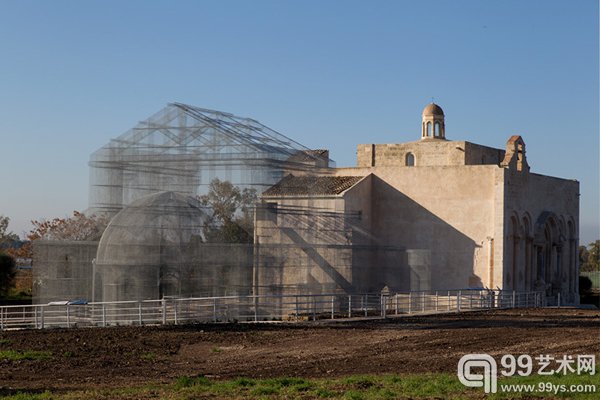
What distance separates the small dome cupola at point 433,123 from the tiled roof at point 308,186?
834cm

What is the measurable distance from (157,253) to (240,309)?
352 centimetres

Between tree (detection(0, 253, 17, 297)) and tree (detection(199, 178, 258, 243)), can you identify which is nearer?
tree (detection(199, 178, 258, 243))

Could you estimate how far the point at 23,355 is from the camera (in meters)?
20.1

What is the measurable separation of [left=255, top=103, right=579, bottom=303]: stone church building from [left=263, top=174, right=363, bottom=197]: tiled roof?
6cm

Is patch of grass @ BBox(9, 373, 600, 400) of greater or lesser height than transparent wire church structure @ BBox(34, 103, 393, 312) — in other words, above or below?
below

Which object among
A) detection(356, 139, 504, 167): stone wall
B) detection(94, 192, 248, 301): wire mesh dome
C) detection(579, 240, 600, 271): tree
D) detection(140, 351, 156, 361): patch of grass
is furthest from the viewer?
detection(579, 240, 600, 271): tree

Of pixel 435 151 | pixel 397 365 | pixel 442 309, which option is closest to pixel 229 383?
pixel 397 365

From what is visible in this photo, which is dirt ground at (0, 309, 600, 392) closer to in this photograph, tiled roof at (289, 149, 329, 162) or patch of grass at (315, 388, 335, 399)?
patch of grass at (315, 388, 335, 399)

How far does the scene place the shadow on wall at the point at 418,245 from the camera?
44.8 meters

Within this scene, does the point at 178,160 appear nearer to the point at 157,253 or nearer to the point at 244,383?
the point at 157,253

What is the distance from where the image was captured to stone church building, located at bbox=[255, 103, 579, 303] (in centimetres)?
4138

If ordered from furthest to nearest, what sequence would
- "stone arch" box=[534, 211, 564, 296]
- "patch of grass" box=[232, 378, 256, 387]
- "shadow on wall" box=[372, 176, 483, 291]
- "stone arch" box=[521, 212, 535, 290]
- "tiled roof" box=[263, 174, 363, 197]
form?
"stone arch" box=[534, 211, 564, 296], "stone arch" box=[521, 212, 535, 290], "shadow on wall" box=[372, 176, 483, 291], "tiled roof" box=[263, 174, 363, 197], "patch of grass" box=[232, 378, 256, 387]

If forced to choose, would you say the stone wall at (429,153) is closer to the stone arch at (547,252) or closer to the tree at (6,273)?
the stone arch at (547,252)

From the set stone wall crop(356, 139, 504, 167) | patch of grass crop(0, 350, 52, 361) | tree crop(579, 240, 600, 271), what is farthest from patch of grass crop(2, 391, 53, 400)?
tree crop(579, 240, 600, 271)
